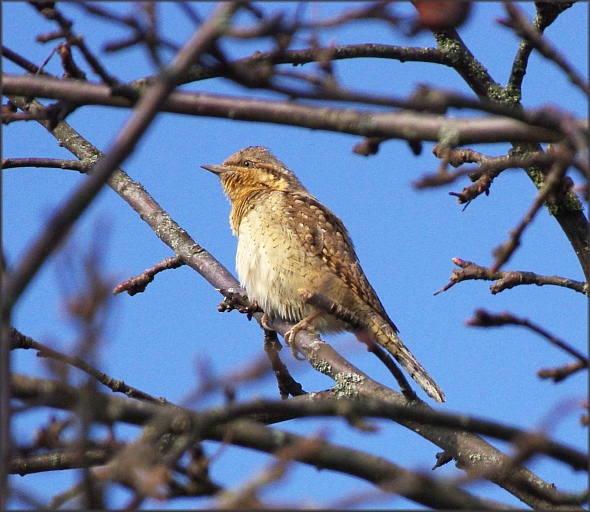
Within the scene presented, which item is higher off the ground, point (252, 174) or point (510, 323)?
point (252, 174)

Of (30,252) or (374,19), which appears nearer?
(30,252)

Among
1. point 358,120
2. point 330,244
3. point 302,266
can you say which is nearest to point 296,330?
point 302,266

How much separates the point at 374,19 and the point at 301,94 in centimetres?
25

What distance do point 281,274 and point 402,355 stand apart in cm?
102

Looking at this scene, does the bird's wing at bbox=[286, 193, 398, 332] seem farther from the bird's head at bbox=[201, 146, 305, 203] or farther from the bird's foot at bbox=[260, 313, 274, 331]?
the bird's foot at bbox=[260, 313, 274, 331]

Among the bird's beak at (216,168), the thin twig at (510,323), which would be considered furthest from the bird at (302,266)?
the thin twig at (510,323)

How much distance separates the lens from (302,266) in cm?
586

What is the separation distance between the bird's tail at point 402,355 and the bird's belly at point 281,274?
11.3 inches

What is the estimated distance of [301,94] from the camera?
1994 mm

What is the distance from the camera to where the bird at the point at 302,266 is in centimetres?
555

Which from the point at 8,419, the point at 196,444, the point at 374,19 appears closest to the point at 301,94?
the point at 374,19

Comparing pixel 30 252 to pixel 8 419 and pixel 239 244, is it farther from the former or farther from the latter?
pixel 239 244

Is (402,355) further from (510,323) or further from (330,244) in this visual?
(510,323)

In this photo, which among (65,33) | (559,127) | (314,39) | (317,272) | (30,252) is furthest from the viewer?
(317,272)
